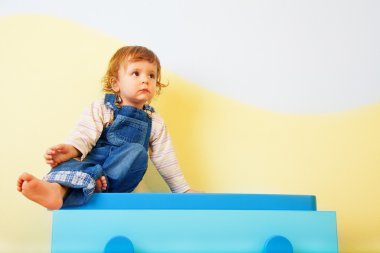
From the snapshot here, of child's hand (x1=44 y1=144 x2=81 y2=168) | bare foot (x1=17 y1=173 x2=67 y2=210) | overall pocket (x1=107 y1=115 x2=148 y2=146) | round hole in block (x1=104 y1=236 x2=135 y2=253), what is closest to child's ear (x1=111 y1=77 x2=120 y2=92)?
overall pocket (x1=107 y1=115 x2=148 y2=146)

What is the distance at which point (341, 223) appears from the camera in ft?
3.68

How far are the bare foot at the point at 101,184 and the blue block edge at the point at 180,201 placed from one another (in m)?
0.09

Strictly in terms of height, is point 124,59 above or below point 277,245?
above

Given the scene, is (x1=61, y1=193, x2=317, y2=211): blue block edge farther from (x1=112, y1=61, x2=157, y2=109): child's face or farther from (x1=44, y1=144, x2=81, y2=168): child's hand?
(x1=112, y1=61, x2=157, y2=109): child's face

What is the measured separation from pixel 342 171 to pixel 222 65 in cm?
45

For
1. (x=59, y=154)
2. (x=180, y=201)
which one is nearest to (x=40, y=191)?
(x=59, y=154)

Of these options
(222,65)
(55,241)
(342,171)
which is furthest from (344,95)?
(55,241)

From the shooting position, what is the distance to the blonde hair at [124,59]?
3.42ft

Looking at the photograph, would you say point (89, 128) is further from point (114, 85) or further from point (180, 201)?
point (180, 201)

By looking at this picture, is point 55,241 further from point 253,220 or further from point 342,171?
point 342,171

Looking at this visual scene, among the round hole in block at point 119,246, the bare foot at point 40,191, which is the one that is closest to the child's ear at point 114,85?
the bare foot at point 40,191

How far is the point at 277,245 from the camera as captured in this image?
692 mm

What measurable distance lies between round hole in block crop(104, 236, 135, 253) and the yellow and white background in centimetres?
45

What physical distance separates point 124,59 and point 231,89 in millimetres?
335
